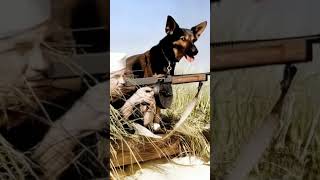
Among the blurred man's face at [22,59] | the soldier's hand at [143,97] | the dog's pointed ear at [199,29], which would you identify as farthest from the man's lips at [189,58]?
the blurred man's face at [22,59]

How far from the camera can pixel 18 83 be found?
7.51ft

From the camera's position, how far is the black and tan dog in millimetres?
2500

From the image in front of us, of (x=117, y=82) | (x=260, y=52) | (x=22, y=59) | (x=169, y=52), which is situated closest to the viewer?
(x=22, y=59)

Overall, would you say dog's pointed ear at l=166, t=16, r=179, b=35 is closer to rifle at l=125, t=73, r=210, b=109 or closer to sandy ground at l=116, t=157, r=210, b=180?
rifle at l=125, t=73, r=210, b=109

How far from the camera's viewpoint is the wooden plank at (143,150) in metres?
2.45

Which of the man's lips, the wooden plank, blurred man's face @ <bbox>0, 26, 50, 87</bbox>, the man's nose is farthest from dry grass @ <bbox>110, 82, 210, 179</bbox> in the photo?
blurred man's face @ <bbox>0, 26, 50, 87</bbox>

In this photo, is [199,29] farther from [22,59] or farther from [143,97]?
[22,59]

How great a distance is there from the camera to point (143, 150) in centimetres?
251

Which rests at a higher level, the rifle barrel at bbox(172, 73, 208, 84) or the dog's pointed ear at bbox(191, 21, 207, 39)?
the dog's pointed ear at bbox(191, 21, 207, 39)

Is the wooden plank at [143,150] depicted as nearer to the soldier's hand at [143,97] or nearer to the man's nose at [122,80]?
the soldier's hand at [143,97]

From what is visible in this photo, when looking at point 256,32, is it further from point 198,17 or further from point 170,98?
point 170,98

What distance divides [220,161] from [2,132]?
1.12 meters

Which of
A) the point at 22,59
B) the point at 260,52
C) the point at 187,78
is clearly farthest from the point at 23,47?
the point at 260,52

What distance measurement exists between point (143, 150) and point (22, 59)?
0.73 meters
